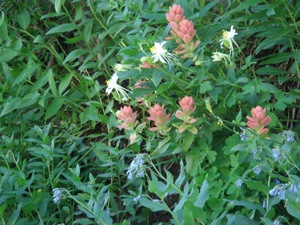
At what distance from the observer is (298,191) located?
7.77ft

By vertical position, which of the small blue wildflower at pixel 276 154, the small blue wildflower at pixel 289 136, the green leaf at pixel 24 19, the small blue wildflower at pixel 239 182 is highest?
the small blue wildflower at pixel 276 154

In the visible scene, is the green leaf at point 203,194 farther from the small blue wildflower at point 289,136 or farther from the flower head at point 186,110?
the flower head at point 186,110

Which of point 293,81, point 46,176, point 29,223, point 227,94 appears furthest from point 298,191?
point 46,176

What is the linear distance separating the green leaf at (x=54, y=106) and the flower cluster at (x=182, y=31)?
1.15 meters

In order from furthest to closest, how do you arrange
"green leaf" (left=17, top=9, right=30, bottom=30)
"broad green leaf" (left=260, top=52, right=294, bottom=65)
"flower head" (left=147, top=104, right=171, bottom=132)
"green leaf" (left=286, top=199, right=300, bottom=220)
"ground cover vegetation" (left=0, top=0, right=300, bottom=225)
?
"green leaf" (left=17, top=9, right=30, bottom=30)
"broad green leaf" (left=260, top=52, right=294, bottom=65)
"flower head" (left=147, top=104, right=171, bottom=132)
"ground cover vegetation" (left=0, top=0, right=300, bottom=225)
"green leaf" (left=286, top=199, right=300, bottom=220)

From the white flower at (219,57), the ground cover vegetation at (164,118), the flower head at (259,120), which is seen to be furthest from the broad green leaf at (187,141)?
the flower head at (259,120)

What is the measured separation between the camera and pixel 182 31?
2816 mm

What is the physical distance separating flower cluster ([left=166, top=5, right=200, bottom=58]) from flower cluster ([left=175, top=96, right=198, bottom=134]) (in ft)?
0.58

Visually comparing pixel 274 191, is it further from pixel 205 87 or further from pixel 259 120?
pixel 205 87

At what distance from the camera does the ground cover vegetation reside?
267 cm

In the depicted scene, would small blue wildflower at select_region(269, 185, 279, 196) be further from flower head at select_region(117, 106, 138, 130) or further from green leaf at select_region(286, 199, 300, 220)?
flower head at select_region(117, 106, 138, 130)

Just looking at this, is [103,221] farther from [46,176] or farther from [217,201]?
[46,176]

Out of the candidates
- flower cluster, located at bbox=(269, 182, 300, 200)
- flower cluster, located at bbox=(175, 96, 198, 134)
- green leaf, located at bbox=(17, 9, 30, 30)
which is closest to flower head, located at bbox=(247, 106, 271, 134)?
flower cluster, located at bbox=(269, 182, 300, 200)

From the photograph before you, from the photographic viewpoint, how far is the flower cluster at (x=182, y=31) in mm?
2812
